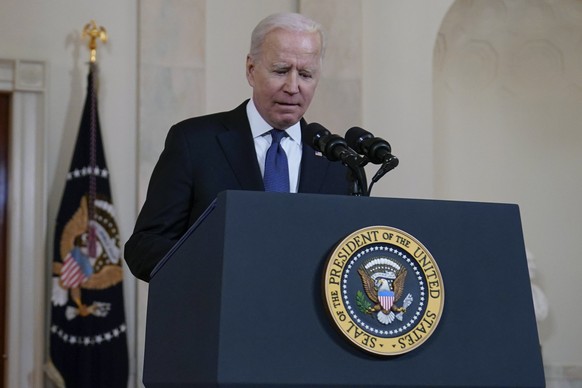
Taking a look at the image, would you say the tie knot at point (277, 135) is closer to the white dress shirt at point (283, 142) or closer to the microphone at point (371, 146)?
the white dress shirt at point (283, 142)

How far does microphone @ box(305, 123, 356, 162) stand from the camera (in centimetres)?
257

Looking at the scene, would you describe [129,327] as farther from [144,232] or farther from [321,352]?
[321,352]

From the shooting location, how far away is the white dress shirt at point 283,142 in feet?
10.8

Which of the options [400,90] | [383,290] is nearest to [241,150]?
[383,290]

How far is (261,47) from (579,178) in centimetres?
509

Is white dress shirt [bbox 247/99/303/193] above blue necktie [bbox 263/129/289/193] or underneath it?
above

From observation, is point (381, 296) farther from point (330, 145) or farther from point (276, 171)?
point (276, 171)

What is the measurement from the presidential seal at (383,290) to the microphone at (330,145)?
38 centimetres

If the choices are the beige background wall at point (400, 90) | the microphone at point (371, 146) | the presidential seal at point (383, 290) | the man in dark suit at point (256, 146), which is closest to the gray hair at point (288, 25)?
the man in dark suit at point (256, 146)

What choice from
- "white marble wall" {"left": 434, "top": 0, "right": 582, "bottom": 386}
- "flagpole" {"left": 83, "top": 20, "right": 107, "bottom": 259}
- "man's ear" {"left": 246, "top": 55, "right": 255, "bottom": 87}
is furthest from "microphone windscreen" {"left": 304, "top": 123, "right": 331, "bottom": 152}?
"white marble wall" {"left": 434, "top": 0, "right": 582, "bottom": 386}

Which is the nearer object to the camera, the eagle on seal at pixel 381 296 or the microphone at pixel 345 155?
the eagle on seal at pixel 381 296

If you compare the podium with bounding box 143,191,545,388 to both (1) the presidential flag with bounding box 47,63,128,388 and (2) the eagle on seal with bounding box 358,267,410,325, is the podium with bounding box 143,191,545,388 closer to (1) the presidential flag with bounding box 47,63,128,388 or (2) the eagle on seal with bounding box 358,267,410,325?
(2) the eagle on seal with bounding box 358,267,410,325

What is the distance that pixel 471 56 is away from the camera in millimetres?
7895

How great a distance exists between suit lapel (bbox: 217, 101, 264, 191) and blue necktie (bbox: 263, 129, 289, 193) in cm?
3
